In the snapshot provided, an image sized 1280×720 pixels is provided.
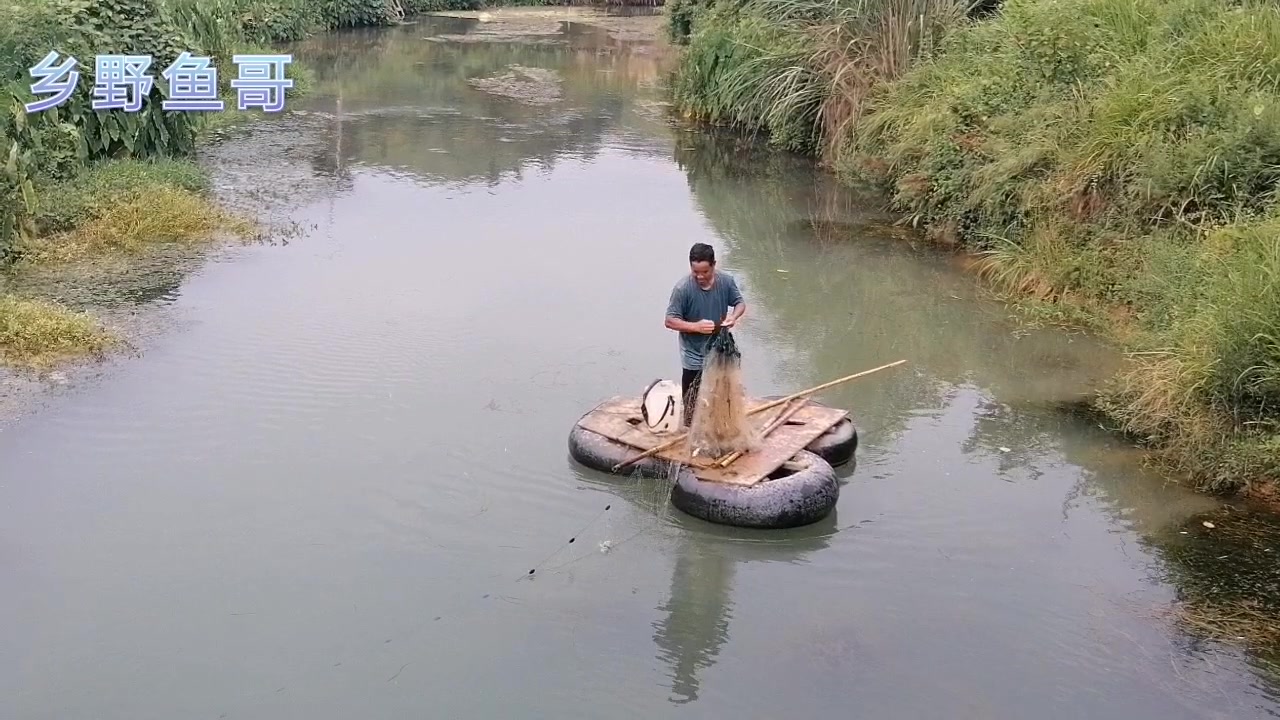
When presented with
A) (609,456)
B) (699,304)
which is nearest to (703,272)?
(699,304)

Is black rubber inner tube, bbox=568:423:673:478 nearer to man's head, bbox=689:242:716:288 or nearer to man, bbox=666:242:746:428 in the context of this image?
man, bbox=666:242:746:428

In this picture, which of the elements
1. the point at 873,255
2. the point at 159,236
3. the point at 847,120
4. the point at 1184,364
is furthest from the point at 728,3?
the point at 1184,364

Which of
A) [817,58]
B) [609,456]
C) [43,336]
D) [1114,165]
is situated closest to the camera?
[609,456]

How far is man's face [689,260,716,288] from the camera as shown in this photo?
21.7 ft

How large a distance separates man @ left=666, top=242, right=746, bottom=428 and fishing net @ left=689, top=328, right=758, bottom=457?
9cm

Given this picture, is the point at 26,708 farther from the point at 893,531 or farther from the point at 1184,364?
the point at 1184,364

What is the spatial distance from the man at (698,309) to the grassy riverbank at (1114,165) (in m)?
2.92

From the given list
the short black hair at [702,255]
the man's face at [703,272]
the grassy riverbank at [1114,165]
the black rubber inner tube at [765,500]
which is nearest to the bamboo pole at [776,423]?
the black rubber inner tube at [765,500]

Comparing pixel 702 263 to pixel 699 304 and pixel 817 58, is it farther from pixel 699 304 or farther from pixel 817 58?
pixel 817 58

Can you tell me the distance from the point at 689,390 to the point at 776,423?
2.13 feet

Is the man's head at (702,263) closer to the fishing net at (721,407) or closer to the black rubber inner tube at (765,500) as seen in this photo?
the fishing net at (721,407)

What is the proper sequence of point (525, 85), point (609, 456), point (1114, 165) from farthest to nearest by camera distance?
point (525, 85)
point (1114, 165)
point (609, 456)

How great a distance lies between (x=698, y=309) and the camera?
6.82 m

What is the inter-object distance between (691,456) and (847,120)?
9191 millimetres
